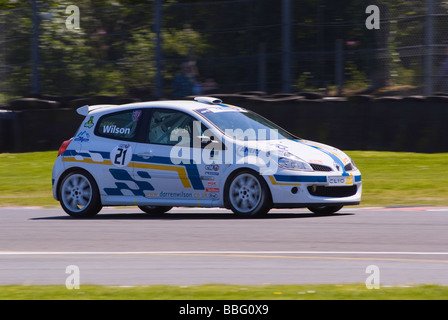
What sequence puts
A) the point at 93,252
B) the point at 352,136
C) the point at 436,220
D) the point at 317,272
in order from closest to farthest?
1. the point at 317,272
2. the point at 93,252
3. the point at 436,220
4. the point at 352,136

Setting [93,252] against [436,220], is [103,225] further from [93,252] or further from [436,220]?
[436,220]

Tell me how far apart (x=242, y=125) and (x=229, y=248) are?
3.33m

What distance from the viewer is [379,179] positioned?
617 inches

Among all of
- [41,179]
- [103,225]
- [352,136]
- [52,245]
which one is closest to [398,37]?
[352,136]

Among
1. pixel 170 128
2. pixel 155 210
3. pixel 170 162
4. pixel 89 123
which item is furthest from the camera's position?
pixel 155 210

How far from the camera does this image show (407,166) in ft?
55.2

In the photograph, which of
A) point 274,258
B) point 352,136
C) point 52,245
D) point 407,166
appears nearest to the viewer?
point 274,258

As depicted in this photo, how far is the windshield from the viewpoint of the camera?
38.1ft

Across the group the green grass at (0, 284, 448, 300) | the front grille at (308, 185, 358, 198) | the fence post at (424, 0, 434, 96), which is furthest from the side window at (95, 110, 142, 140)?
the fence post at (424, 0, 434, 96)

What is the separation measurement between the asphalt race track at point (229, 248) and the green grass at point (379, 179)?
177cm

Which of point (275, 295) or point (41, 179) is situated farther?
point (41, 179)

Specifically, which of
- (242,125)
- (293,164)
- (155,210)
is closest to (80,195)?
(155,210)

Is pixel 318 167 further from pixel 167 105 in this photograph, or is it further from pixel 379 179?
pixel 379 179
